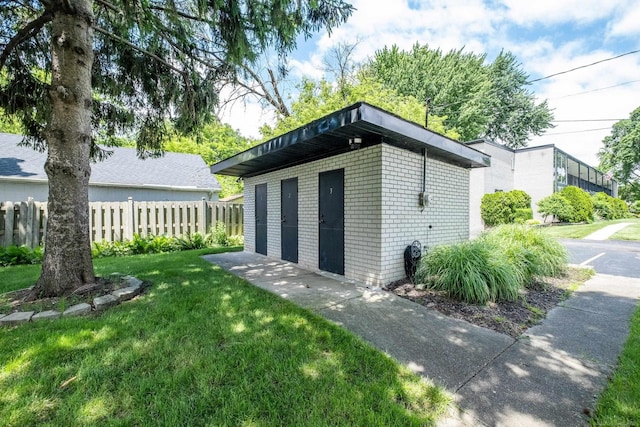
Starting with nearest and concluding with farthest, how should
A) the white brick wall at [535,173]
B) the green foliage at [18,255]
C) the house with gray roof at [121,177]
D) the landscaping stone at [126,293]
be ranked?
the landscaping stone at [126,293] → the green foliage at [18,255] → the house with gray roof at [121,177] → the white brick wall at [535,173]

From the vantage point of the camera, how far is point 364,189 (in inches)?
183

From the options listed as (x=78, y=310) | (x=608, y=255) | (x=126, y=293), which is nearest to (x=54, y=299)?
(x=78, y=310)

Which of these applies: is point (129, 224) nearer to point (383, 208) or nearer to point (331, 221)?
point (331, 221)

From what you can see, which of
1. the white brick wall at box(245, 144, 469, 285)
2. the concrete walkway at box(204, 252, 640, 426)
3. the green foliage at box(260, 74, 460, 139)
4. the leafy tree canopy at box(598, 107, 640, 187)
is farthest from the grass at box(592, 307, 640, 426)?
the leafy tree canopy at box(598, 107, 640, 187)

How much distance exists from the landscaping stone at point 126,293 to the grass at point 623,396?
470 cm

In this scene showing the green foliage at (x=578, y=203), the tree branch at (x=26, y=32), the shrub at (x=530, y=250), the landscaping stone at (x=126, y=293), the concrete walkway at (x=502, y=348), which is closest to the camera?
the concrete walkway at (x=502, y=348)

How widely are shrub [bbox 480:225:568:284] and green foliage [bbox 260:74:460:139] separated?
28.7ft

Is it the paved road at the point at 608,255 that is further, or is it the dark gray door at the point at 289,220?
the dark gray door at the point at 289,220

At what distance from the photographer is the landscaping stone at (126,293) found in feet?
11.8

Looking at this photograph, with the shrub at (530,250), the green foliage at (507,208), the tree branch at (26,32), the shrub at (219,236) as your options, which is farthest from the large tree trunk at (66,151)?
the green foliage at (507,208)

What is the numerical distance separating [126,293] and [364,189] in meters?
3.81

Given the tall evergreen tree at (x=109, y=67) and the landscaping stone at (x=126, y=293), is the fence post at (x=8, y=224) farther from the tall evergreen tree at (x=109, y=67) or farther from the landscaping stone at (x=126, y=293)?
the landscaping stone at (x=126, y=293)

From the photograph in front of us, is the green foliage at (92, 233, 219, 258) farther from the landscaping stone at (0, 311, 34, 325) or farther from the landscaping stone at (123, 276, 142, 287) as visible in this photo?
the landscaping stone at (0, 311, 34, 325)

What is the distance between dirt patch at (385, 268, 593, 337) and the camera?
3158 millimetres
